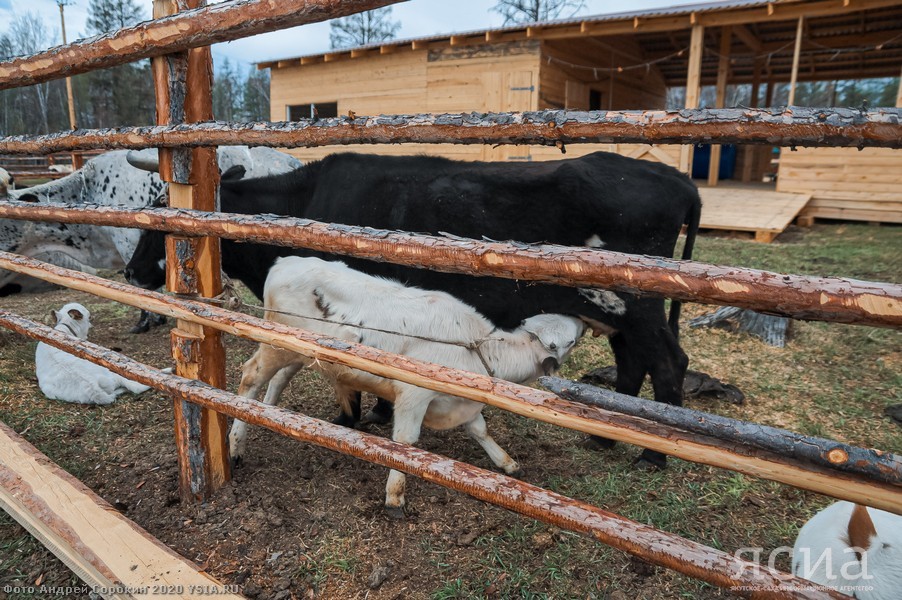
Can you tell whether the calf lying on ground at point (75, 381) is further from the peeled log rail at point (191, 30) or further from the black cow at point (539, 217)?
the peeled log rail at point (191, 30)

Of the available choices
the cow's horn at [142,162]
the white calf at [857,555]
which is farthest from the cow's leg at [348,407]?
the white calf at [857,555]

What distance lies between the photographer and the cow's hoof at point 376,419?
3.81m

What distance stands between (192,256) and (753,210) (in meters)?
10.7

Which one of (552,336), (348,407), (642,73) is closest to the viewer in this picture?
(552,336)

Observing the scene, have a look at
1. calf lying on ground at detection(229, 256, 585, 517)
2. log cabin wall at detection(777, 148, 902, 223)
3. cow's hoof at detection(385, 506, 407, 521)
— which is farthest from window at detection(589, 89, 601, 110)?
cow's hoof at detection(385, 506, 407, 521)

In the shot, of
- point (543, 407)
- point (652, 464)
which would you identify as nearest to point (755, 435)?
point (543, 407)

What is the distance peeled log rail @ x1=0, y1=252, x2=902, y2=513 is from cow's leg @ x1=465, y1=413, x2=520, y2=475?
4.42 ft

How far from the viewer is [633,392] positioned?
3.72 m

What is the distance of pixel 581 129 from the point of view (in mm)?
1513

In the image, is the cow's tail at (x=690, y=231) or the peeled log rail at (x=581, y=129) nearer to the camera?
the peeled log rail at (x=581, y=129)

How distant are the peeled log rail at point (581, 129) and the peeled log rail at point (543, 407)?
0.72 metres

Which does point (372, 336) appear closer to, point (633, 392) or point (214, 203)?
point (214, 203)

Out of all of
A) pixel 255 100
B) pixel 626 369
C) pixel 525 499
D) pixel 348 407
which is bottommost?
pixel 348 407

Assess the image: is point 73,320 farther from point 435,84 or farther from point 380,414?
point 435,84
